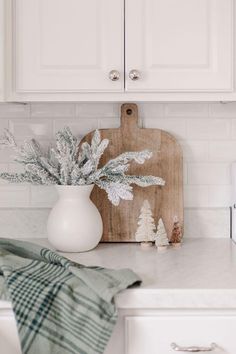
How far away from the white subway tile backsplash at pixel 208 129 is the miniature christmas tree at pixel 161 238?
39cm

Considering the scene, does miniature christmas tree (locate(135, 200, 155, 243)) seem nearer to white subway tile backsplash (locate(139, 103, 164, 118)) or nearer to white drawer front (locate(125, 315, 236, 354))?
white subway tile backsplash (locate(139, 103, 164, 118))

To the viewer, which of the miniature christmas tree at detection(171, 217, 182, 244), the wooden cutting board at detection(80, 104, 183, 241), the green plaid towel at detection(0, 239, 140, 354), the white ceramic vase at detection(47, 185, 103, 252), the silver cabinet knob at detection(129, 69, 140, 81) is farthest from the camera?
the wooden cutting board at detection(80, 104, 183, 241)

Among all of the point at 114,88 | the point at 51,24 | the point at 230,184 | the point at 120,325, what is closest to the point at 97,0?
the point at 51,24

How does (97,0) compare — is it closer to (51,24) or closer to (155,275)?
(51,24)

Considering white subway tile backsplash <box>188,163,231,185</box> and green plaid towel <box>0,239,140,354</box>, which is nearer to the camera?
green plaid towel <box>0,239,140,354</box>

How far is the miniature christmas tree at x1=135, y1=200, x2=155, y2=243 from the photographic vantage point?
205cm

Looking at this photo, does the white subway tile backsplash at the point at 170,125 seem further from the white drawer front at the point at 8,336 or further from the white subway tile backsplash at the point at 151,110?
the white drawer front at the point at 8,336

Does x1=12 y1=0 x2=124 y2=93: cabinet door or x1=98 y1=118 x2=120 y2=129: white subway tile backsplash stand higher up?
x1=12 y1=0 x2=124 y2=93: cabinet door

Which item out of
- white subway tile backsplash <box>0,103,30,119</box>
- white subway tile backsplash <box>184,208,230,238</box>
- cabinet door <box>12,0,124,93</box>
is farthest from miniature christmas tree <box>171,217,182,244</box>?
white subway tile backsplash <box>0,103,30,119</box>

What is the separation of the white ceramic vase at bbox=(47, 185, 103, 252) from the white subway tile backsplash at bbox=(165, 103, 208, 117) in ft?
1.51

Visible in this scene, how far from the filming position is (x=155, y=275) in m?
1.68

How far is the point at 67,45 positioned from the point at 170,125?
55 cm

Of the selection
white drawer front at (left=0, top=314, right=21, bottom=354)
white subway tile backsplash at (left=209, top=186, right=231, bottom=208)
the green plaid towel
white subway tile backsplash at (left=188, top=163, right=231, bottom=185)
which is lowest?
white drawer front at (left=0, top=314, right=21, bottom=354)

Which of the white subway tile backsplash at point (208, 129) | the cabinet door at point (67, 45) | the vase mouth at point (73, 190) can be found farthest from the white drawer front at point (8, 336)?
the white subway tile backsplash at point (208, 129)
